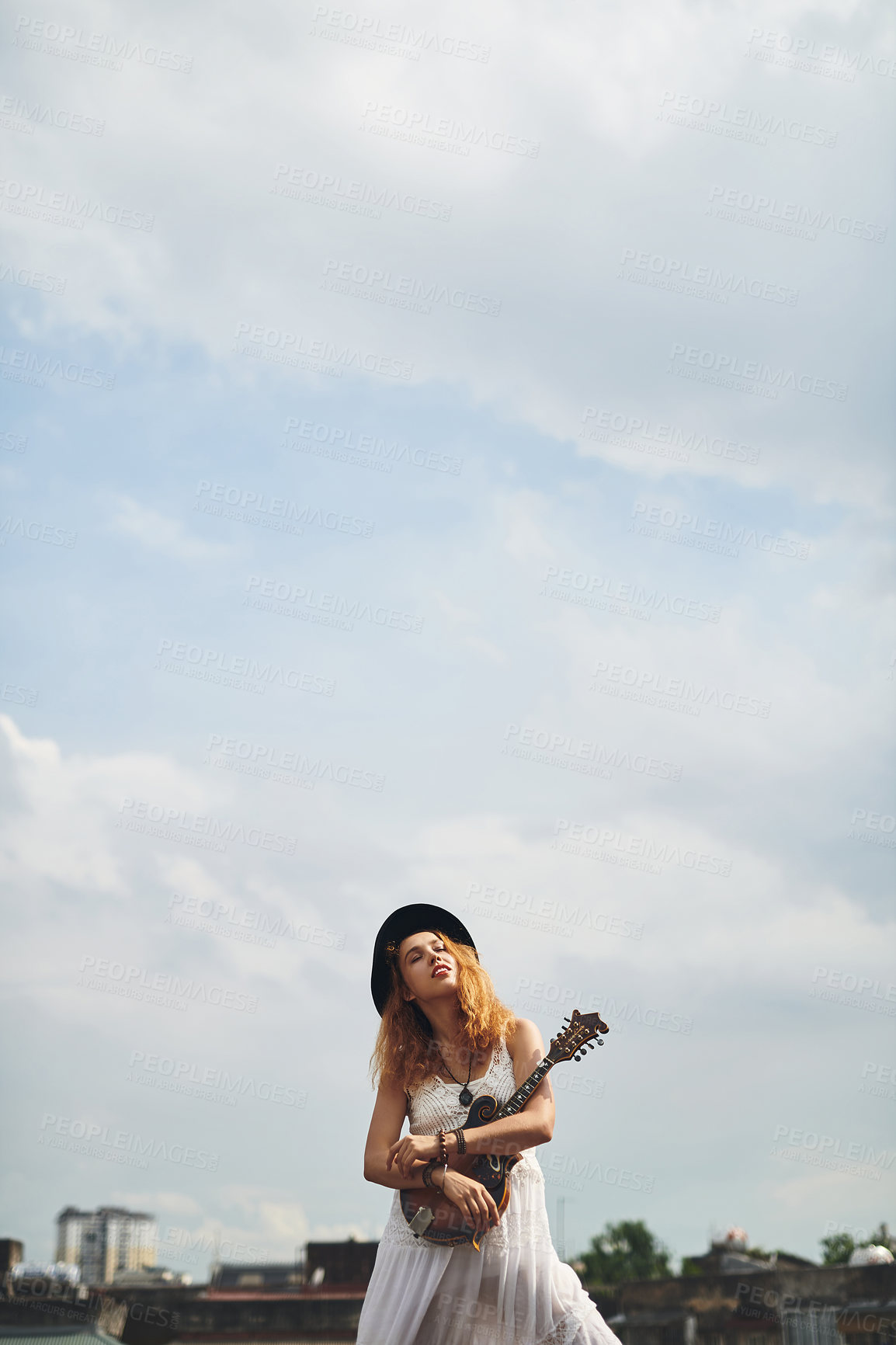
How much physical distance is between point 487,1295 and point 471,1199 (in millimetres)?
399

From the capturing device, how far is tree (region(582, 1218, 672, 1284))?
6450cm

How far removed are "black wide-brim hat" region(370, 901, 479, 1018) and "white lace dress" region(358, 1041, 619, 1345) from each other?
87 centimetres

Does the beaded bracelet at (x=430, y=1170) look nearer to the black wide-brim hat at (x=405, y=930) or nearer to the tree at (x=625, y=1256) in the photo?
the black wide-brim hat at (x=405, y=930)

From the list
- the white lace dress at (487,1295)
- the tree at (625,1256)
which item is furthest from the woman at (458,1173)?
the tree at (625,1256)

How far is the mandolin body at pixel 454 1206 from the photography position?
3723 mm

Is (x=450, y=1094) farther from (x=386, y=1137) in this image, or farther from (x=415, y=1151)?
(x=415, y=1151)

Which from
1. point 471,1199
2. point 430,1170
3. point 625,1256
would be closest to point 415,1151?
point 430,1170

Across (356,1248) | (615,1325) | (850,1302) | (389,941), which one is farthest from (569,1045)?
(356,1248)

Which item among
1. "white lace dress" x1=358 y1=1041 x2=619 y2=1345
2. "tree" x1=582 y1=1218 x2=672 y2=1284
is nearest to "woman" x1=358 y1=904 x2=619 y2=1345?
"white lace dress" x1=358 y1=1041 x2=619 y2=1345

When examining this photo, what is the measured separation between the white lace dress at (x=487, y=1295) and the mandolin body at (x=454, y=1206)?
65 mm

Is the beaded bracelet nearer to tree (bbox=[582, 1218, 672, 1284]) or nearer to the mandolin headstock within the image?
the mandolin headstock

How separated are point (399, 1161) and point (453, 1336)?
608 millimetres

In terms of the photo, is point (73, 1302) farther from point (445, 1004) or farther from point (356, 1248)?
point (445, 1004)

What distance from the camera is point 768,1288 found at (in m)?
24.5
